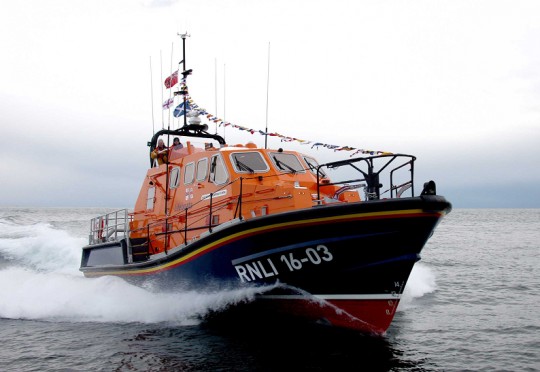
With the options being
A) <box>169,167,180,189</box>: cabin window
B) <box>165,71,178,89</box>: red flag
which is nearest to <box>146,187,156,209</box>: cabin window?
<box>169,167,180,189</box>: cabin window

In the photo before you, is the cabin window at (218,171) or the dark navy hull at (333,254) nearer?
the dark navy hull at (333,254)

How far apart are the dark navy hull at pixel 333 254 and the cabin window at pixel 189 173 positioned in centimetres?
177

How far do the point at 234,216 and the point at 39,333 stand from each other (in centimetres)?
390

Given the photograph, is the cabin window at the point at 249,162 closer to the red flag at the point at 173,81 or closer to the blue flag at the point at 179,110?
the blue flag at the point at 179,110

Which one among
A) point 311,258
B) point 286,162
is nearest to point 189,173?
point 286,162

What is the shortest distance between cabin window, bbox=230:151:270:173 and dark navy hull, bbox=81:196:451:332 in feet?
4.61

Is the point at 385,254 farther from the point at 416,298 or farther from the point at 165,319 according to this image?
the point at 416,298

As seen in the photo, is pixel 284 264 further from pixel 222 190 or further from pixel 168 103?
pixel 168 103

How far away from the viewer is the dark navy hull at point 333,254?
564 cm

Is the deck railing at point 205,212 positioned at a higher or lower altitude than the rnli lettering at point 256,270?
higher

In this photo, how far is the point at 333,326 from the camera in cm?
652

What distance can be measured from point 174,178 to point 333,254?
409 cm

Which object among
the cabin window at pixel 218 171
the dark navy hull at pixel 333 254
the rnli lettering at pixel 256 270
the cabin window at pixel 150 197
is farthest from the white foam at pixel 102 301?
the cabin window at pixel 218 171

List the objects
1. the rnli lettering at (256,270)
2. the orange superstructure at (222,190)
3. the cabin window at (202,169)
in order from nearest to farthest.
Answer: the rnli lettering at (256,270)
the orange superstructure at (222,190)
the cabin window at (202,169)
